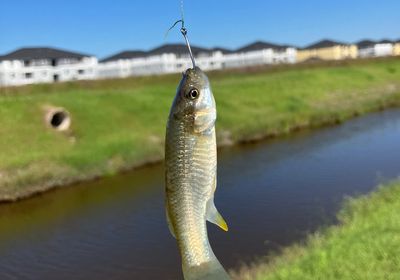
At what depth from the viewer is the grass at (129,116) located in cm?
2600

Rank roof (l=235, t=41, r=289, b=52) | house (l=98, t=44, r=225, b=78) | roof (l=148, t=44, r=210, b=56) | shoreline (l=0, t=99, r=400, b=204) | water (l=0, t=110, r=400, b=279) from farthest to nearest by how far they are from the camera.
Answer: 1. roof (l=235, t=41, r=289, b=52)
2. roof (l=148, t=44, r=210, b=56)
3. house (l=98, t=44, r=225, b=78)
4. shoreline (l=0, t=99, r=400, b=204)
5. water (l=0, t=110, r=400, b=279)

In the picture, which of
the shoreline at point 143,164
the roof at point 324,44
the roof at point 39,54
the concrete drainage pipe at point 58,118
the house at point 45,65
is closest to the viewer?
the shoreline at point 143,164

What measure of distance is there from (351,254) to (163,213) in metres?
11.1

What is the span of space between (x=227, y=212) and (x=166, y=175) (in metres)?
15.4

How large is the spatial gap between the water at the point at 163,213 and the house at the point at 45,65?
174ft

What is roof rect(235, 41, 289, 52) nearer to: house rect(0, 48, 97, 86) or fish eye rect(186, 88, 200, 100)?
house rect(0, 48, 97, 86)

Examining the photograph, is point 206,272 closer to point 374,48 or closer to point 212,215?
point 212,215

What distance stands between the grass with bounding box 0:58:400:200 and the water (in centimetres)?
184

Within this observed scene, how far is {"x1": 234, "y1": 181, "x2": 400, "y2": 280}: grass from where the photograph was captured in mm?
9000

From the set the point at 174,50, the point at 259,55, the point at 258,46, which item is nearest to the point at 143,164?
the point at 174,50

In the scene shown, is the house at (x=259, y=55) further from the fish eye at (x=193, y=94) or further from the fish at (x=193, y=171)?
the fish eye at (x=193, y=94)

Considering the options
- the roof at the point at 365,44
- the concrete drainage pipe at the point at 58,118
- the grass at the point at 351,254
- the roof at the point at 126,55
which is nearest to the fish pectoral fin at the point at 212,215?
the grass at the point at 351,254

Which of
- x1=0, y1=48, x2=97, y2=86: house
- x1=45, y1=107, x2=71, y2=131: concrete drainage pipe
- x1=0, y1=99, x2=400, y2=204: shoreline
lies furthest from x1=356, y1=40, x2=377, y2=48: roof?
x1=45, y1=107, x2=71, y2=131: concrete drainage pipe

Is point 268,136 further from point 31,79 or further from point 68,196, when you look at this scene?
point 31,79
